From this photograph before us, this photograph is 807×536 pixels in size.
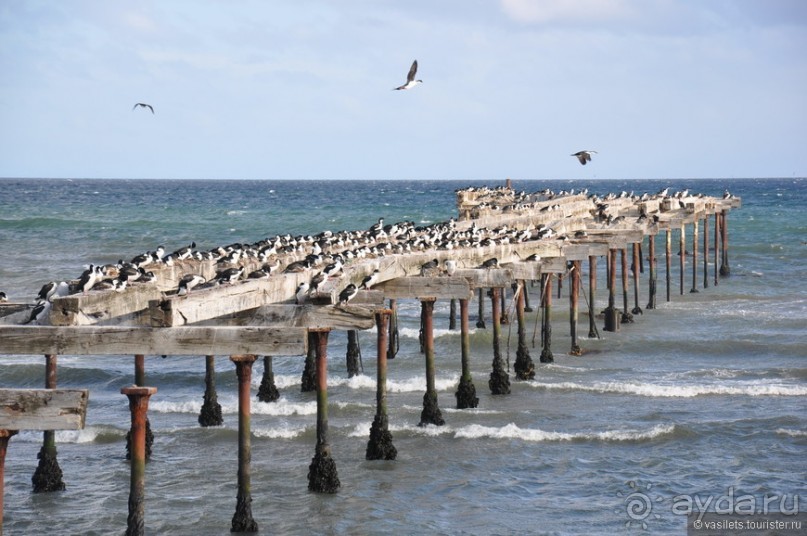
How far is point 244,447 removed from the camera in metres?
13.9

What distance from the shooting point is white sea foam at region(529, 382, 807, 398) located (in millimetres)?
23297

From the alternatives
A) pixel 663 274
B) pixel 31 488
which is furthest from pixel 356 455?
pixel 663 274

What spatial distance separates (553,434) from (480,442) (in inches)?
53.1

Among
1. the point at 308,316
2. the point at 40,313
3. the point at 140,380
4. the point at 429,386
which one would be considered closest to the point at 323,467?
the point at 308,316

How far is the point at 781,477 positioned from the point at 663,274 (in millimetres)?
32581

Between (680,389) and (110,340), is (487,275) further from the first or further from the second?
(110,340)

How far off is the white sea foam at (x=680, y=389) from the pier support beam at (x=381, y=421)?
680 centimetres

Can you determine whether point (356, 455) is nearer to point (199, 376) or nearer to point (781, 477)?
point (781, 477)

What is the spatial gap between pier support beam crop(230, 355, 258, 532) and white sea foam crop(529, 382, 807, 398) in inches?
423

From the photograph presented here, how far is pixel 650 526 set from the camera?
14875 millimetres

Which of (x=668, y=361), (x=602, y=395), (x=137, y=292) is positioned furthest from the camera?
(x=668, y=361)

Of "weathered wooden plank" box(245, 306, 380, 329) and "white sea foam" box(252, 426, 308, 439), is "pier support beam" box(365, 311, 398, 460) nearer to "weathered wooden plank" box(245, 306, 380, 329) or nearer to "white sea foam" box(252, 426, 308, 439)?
"white sea foam" box(252, 426, 308, 439)

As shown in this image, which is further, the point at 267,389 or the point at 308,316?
the point at 267,389

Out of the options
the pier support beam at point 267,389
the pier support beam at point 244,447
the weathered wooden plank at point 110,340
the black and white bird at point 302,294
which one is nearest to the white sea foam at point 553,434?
the pier support beam at point 267,389
